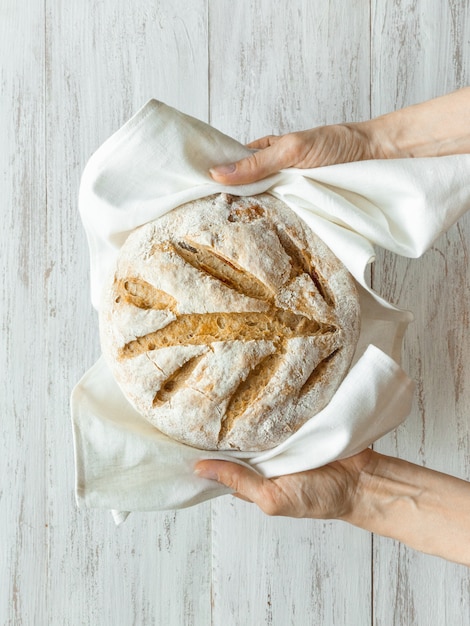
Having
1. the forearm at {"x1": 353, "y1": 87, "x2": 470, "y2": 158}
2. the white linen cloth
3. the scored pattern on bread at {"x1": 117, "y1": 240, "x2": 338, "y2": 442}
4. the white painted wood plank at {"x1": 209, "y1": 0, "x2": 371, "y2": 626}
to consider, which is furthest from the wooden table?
the scored pattern on bread at {"x1": 117, "y1": 240, "x2": 338, "y2": 442}

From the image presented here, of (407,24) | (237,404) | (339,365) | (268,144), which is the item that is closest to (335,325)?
(339,365)

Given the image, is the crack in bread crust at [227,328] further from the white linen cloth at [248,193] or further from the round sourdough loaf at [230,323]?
the white linen cloth at [248,193]

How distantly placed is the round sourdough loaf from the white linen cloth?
1.4 inches

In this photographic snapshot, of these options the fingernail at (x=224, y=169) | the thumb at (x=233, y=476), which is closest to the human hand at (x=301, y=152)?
the fingernail at (x=224, y=169)

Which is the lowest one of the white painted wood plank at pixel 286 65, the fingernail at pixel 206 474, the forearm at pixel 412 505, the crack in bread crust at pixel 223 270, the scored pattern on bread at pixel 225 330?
the forearm at pixel 412 505

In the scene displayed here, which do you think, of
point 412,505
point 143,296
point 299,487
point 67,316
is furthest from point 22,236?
point 412,505

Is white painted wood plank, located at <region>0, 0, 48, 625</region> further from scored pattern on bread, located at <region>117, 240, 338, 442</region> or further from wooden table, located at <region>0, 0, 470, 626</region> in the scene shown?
scored pattern on bread, located at <region>117, 240, 338, 442</region>

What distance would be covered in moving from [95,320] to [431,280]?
742mm

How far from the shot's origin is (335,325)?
1.05m

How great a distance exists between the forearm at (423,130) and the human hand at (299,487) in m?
0.58

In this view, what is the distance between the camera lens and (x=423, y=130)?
1218mm

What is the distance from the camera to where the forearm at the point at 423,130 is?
1200 mm

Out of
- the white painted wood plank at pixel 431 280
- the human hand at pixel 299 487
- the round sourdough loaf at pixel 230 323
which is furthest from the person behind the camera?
the white painted wood plank at pixel 431 280

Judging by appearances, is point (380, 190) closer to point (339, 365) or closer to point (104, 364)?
point (339, 365)
